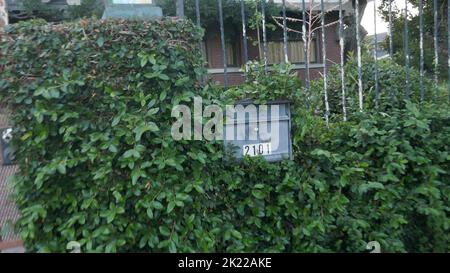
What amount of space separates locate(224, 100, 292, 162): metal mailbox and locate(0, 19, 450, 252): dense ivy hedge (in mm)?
78

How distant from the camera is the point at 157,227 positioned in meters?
2.42

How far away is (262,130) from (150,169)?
34.4 inches

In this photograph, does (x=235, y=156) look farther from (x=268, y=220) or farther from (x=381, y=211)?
(x=381, y=211)

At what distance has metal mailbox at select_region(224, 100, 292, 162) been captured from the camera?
8.99ft

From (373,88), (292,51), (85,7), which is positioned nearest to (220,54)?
(292,51)

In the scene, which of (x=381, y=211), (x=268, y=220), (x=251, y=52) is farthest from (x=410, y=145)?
(x=251, y=52)

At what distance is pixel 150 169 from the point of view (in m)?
2.36

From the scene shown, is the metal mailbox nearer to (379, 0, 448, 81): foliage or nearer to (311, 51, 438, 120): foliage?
(311, 51, 438, 120): foliage

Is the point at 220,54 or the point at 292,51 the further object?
the point at 292,51

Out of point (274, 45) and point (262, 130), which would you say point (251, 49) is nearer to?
point (274, 45)

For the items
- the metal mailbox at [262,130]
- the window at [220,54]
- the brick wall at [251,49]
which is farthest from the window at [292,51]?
the metal mailbox at [262,130]

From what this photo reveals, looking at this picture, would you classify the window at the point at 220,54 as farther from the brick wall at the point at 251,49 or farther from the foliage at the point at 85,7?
the foliage at the point at 85,7

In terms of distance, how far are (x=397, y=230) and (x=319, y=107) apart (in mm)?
1134

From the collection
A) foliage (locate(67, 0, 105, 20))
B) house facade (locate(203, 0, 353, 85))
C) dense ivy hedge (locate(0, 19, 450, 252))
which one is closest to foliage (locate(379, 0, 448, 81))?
house facade (locate(203, 0, 353, 85))
